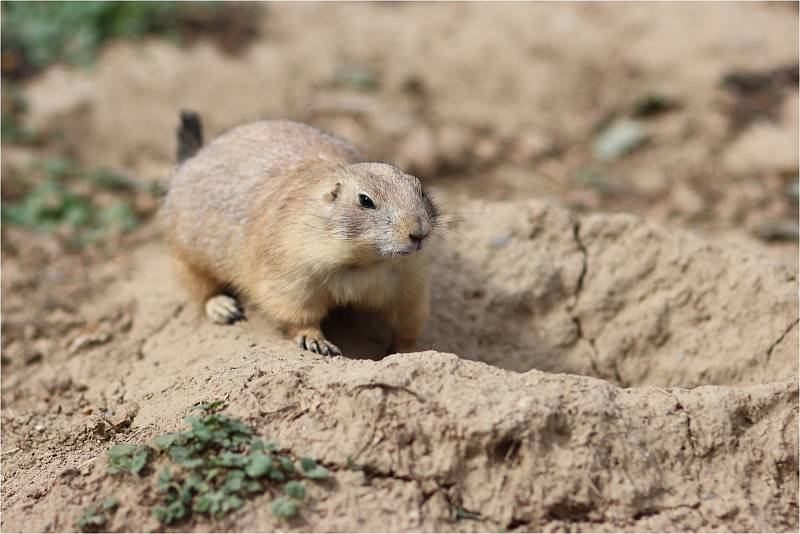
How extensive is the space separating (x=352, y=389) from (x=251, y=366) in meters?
0.90

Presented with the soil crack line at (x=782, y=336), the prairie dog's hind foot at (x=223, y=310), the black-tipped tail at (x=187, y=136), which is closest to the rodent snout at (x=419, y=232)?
the prairie dog's hind foot at (x=223, y=310)

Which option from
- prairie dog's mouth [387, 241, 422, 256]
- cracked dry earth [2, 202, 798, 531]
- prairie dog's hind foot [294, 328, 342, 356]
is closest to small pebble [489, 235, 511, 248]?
cracked dry earth [2, 202, 798, 531]

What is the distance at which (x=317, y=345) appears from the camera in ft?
18.8

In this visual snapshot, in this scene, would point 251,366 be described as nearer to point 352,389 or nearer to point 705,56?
point 352,389

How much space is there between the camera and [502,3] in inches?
509

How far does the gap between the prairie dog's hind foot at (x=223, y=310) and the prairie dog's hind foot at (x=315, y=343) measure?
779 millimetres

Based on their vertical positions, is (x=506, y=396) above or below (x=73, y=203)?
above

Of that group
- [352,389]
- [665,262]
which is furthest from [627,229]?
[352,389]

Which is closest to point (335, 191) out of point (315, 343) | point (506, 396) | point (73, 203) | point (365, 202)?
point (365, 202)

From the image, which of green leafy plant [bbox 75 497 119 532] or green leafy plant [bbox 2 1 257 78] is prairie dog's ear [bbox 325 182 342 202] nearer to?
green leafy plant [bbox 75 497 119 532]

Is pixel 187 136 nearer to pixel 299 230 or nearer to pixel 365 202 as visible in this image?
pixel 299 230

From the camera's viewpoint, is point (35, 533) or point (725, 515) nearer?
point (35, 533)

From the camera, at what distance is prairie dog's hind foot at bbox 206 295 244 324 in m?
6.43

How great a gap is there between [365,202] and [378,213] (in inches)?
5.5
